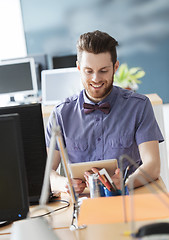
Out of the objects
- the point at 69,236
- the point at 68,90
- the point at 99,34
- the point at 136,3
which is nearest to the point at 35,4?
the point at 136,3

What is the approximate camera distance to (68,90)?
154 inches

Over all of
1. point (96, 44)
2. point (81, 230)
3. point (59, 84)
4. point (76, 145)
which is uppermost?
point (96, 44)

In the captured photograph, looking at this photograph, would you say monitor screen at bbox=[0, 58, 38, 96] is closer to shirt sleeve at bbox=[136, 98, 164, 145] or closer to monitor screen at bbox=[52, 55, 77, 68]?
monitor screen at bbox=[52, 55, 77, 68]

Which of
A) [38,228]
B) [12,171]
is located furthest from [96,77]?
[38,228]

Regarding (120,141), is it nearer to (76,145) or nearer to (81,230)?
(76,145)

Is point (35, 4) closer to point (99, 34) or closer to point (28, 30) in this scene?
point (28, 30)

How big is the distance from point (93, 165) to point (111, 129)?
440 millimetres

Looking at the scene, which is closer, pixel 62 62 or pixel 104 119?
pixel 104 119

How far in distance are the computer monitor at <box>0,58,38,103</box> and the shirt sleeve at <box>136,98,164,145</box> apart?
9.73 feet

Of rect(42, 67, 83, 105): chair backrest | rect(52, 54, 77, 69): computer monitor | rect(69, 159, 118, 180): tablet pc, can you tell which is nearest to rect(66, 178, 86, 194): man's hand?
rect(69, 159, 118, 180): tablet pc

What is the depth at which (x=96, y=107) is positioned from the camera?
2.00 metres

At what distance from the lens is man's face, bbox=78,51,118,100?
1947 mm

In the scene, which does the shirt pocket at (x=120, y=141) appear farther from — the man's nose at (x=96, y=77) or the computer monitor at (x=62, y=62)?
the computer monitor at (x=62, y=62)

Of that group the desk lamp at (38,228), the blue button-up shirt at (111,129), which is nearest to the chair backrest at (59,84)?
the blue button-up shirt at (111,129)
